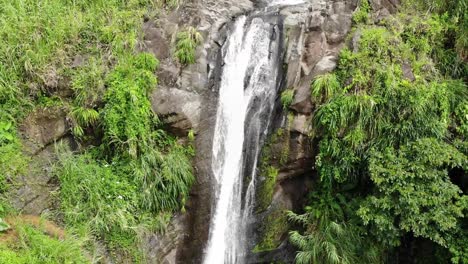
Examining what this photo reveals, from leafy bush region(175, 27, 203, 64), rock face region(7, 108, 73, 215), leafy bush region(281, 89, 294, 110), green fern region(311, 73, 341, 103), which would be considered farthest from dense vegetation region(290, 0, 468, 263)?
rock face region(7, 108, 73, 215)

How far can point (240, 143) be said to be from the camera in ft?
25.6

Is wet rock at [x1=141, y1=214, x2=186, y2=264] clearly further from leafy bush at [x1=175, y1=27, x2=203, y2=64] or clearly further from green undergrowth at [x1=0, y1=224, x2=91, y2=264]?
leafy bush at [x1=175, y1=27, x2=203, y2=64]

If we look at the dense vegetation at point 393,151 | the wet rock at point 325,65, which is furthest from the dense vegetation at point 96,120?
the dense vegetation at point 393,151

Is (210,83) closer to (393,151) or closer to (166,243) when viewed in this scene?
(166,243)

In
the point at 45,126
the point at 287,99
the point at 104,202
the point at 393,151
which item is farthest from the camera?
the point at 287,99

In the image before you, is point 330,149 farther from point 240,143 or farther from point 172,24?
point 172,24

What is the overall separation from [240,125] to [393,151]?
9.67ft

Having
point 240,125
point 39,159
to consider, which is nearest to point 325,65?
point 240,125

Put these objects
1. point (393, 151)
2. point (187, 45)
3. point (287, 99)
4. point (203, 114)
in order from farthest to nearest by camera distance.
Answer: point (187, 45)
point (203, 114)
point (287, 99)
point (393, 151)

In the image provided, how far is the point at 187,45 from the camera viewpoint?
8.00 m

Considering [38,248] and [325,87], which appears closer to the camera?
[38,248]

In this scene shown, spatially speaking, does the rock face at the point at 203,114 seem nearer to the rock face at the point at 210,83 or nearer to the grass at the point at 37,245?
the rock face at the point at 210,83

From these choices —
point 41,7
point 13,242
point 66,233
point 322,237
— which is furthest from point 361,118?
point 41,7

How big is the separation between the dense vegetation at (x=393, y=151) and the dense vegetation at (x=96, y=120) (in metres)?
2.72
